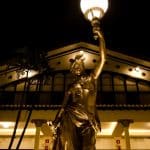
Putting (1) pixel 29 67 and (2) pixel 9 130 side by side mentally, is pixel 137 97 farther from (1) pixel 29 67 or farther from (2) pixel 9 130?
(1) pixel 29 67

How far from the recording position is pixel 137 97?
1664 centimetres

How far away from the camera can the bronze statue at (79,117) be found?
11.9ft

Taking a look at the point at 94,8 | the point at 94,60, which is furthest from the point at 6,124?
the point at 94,8

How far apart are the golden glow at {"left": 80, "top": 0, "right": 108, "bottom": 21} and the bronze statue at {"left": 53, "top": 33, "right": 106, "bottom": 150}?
0.31 metres

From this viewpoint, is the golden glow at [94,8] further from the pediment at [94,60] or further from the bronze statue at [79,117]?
the pediment at [94,60]

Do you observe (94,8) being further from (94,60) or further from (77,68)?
(94,60)

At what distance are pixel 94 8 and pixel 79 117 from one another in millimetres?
1496

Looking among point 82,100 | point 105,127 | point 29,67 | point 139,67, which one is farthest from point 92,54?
point 82,100

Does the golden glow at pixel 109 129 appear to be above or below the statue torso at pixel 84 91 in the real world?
above

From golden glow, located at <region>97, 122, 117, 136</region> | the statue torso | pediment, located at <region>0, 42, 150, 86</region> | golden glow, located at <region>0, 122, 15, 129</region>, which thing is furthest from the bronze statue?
pediment, located at <region>0, 42, 150, 86</region>

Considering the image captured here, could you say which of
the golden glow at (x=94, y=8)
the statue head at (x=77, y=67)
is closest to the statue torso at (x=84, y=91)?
the statue head at (x=77, y=67)

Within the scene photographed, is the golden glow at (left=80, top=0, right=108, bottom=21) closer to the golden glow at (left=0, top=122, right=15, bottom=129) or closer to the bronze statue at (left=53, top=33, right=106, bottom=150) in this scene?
the bronze statue at (left=53, top=33, right=106, bottom=150)

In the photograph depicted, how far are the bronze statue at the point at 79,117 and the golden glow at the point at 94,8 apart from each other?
31cm

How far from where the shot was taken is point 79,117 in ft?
12.2
